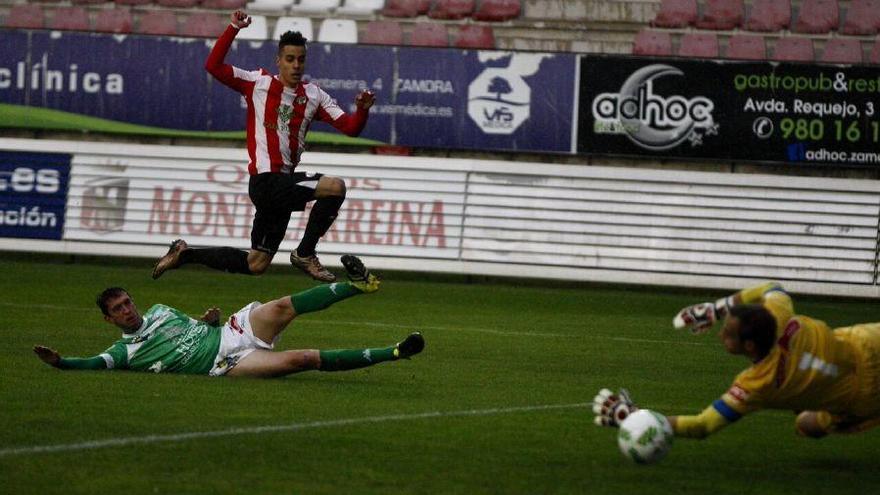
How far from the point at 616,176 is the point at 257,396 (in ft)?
36.5

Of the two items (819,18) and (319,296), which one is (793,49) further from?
A: (319,296)

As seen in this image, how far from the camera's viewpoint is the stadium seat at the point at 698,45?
22203 millimetres

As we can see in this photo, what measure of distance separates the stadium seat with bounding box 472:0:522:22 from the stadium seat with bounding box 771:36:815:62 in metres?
3.87

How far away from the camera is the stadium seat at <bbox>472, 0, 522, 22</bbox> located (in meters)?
22.8

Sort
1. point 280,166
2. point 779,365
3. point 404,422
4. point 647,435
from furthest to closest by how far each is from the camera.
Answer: point 280,166 < point 404,422 < point 647,435 < point 779,365

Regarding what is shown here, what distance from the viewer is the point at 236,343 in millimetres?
10133

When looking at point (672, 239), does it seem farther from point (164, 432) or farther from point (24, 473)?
point (24, 473)

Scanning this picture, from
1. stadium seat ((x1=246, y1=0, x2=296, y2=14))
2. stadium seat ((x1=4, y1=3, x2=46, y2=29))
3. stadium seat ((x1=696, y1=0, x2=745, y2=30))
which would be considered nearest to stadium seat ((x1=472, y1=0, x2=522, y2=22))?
stadium seat ((x1=696, y1=0, x2=745, y2=30))

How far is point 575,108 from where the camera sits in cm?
2080

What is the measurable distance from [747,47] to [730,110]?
1967mm

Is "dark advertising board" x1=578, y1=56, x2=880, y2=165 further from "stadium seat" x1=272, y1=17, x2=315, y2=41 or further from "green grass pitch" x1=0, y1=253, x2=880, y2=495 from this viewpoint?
"green grass pitch" x1=0, y1=253, x2=880, y2=495

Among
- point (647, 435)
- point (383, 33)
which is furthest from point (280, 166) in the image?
point (383, 33)

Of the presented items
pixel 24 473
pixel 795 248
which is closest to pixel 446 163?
pixel 795 248

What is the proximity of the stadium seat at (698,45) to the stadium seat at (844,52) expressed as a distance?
5.15 feet
